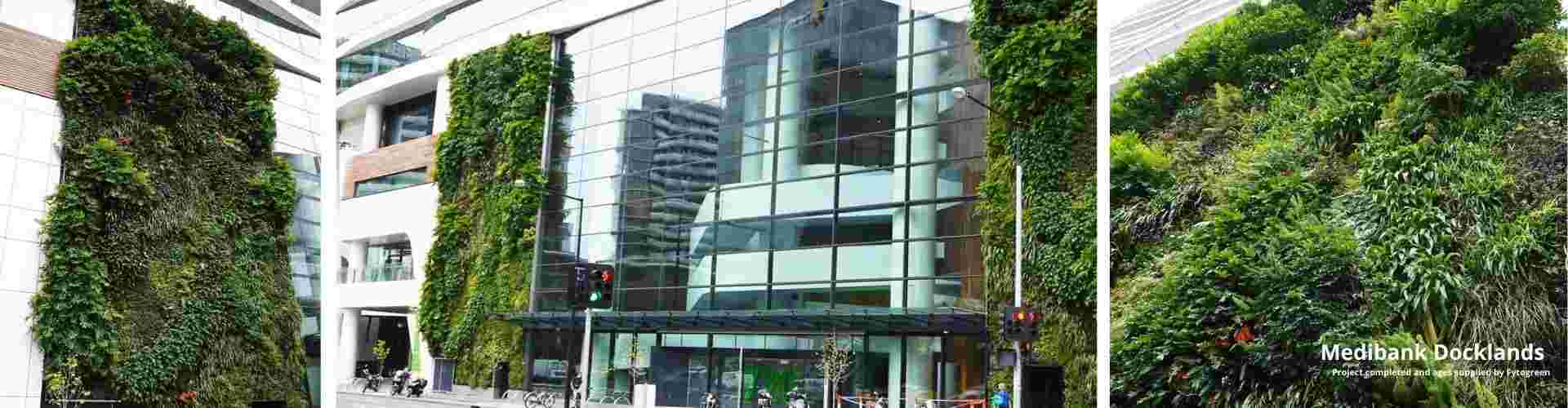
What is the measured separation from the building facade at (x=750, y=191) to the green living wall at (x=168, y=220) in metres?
6.88

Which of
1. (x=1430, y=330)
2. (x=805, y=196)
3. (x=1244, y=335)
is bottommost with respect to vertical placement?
(x=1244, y=335)

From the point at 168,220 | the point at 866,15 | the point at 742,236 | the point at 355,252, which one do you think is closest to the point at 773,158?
the point at 742,236

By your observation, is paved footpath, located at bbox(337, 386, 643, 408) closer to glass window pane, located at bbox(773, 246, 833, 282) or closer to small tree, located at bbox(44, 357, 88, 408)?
glass window pane, located at bbox(773, 246, 833, 282)

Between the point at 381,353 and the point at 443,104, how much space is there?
26.0ft

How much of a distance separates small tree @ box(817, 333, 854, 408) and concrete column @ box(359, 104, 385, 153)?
66.2 feet

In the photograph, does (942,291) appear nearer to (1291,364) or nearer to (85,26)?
(1291,364)

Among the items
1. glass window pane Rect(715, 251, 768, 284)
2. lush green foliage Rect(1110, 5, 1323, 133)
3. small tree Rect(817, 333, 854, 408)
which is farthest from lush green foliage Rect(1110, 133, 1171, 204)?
glass window pane Rect(715, 251, 768, 284)

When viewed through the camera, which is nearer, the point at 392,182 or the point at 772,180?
the point at 772,180

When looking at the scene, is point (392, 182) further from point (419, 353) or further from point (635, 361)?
point (635, 361)

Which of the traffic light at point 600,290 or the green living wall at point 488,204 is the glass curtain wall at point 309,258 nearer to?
the traffic light at point 600,290

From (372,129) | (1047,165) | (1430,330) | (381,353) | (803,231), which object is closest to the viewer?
(1430,330)

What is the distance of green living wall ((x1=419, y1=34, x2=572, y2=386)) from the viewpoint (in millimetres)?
32219

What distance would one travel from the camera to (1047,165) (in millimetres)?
21641

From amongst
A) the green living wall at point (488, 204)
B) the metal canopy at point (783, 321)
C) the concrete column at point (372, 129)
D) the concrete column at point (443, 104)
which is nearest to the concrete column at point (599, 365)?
the metal canopy at point (783, 321)
